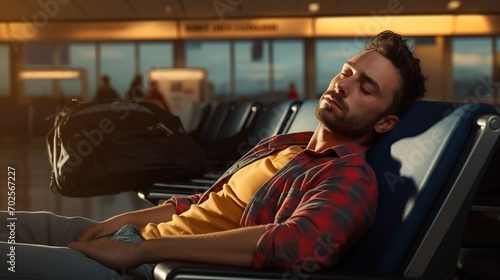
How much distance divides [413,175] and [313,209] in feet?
0.69

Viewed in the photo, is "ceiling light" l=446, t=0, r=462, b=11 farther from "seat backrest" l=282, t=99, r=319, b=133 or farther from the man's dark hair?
the man's dark hair

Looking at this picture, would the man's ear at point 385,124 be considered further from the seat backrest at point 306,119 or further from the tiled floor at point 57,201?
the tiled floor at point 57,201

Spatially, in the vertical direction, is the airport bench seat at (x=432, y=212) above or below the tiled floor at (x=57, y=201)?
above

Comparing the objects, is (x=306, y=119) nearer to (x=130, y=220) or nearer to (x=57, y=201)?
(x=130, y=220)

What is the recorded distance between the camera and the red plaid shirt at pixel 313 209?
4.13 ft

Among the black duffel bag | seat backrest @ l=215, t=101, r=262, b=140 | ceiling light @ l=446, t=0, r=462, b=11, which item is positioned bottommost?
ceiling light @ l=446, t=0, r=462, b=11

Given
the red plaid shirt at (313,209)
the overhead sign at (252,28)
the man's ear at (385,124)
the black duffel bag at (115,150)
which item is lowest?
the overhead sign at (252,28)

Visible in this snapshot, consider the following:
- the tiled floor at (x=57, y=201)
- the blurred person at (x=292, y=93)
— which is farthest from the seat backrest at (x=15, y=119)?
the tiled floor at (x=57, y=201)

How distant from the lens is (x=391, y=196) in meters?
1.40

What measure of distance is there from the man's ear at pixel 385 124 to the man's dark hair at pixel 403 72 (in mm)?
14

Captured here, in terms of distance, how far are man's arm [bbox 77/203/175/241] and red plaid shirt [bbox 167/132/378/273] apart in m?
0.38

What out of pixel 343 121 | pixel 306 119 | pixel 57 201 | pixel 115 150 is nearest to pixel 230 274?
pixel 343 121

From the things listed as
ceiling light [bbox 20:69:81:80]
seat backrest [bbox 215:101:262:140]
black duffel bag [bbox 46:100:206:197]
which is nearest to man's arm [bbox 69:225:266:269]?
black duffel bag [bbox 46:100:206:197]

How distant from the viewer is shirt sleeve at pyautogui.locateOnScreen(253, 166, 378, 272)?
1254 millimetres
